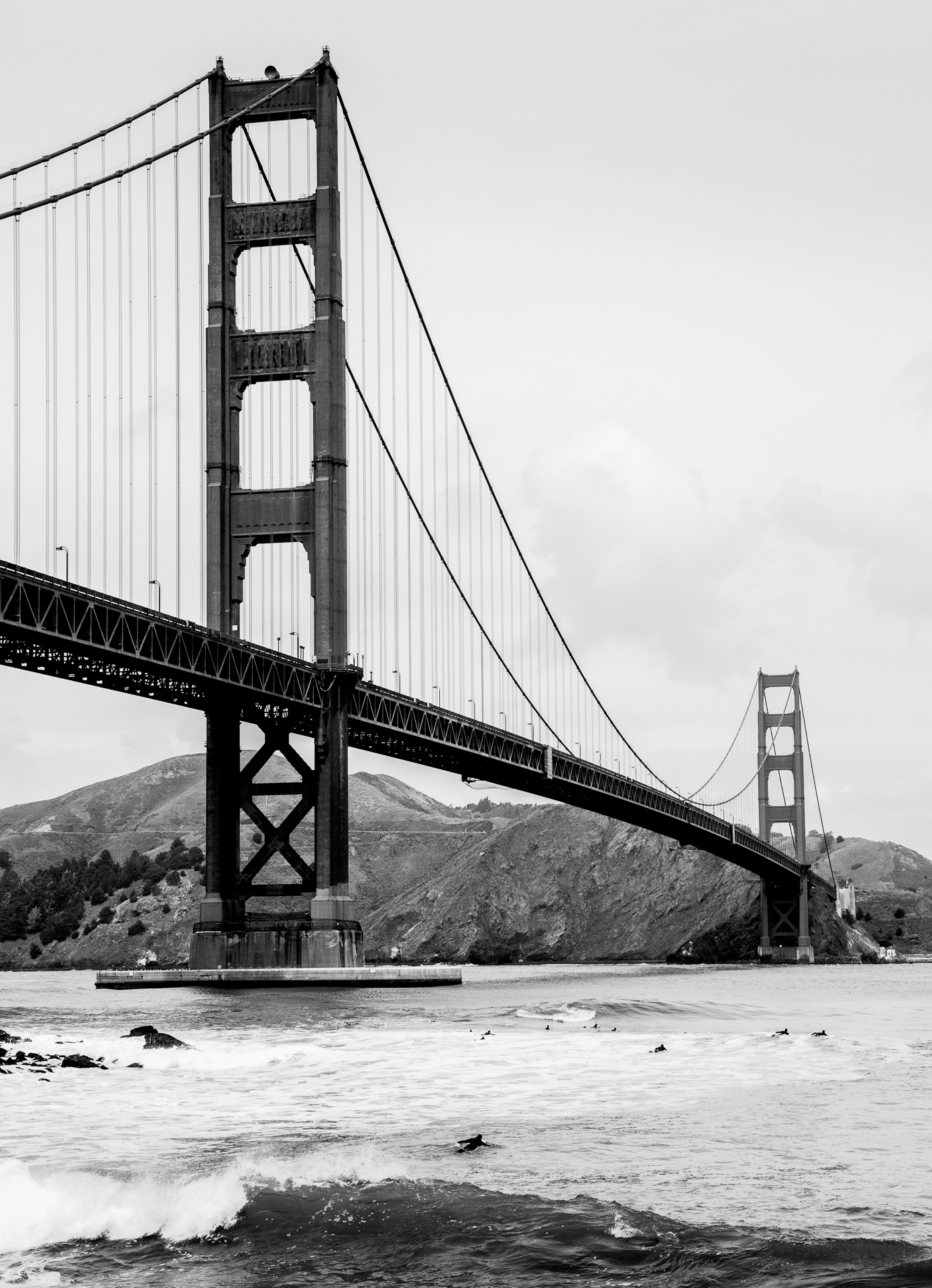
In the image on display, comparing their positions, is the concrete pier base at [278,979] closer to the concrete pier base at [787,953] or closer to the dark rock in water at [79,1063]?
the dark rock in water at [79,1063]

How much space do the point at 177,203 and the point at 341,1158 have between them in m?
57.5

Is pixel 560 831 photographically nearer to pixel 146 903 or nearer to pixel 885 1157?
pixel 146 903

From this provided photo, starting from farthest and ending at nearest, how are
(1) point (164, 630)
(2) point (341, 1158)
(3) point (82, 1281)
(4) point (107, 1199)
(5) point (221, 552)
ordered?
1. (5) point (221, 552)
2. (1) point (164, 630)
3. (2) point (341, 1158)
4. (4) point (107, 1199)
5. (3) point (82, 1281)

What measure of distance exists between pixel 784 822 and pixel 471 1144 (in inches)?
4524

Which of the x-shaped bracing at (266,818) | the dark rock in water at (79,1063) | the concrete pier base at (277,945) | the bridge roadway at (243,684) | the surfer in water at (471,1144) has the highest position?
the bridge roadway at (243,684)

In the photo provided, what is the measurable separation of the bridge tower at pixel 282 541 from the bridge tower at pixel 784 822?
6066cm

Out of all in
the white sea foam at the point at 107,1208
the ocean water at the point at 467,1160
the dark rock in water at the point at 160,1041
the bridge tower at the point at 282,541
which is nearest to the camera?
the ocean water at the point at 467,1160

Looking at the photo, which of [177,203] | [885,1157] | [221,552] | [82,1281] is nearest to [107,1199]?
[82,1281]

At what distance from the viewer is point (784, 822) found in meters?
131

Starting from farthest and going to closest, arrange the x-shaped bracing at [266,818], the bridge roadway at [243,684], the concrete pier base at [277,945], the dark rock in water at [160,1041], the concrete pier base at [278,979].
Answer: the x-shaped bracing at [266,818], the concrete pier base at [277,945], the concrete pier base at [278,979], the bridge roadway at [243,684], the dark rock in water at [160,1041]

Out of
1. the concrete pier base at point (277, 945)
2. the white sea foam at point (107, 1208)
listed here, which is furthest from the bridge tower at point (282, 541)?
the white sea foam at point (107, 1208)

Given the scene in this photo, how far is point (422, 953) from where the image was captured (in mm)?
145625

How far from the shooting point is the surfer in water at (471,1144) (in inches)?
731

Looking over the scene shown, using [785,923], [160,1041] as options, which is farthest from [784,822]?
[160,1041]
